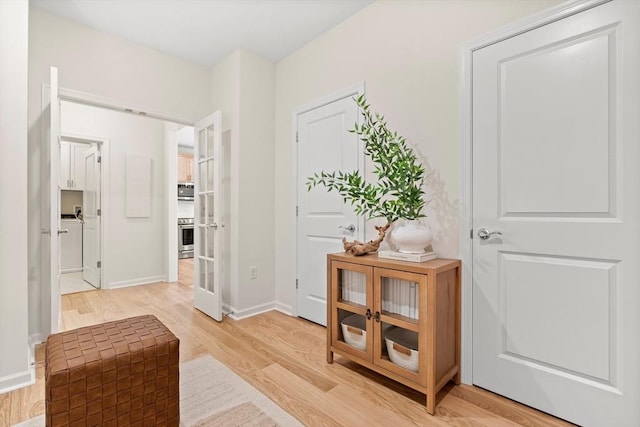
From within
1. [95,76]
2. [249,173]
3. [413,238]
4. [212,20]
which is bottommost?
[413,238]

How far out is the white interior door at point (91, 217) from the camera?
4227 millimetres

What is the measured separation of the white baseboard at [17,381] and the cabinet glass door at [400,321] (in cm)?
210

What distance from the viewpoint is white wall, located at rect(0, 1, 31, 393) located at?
1797 millimetres

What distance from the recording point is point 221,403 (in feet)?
5.44

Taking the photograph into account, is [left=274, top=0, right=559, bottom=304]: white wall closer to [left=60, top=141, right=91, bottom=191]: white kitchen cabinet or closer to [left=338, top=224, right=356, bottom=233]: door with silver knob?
[left=338, top=224, right=356, bottom=233]: door with silver knob

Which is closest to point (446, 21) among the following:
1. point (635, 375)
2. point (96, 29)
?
point (635, 375)

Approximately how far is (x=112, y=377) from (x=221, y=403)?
64 centimetres

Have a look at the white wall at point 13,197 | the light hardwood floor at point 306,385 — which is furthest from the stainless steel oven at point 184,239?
the white wall at point 13,197

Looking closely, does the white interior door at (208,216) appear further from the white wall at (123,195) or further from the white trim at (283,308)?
the white wall at (123,195)

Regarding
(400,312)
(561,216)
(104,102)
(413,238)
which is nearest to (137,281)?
(104,102)

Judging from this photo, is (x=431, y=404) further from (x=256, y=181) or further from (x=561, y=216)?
(x=256, y=181)

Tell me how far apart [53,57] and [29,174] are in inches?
38.7

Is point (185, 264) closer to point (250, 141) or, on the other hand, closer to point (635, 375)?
point (250, 141)

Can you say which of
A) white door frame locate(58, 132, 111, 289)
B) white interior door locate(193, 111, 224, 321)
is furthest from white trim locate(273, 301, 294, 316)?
white door frame locate(58, 132, 111, 289)
